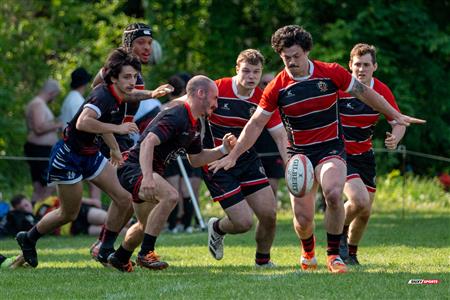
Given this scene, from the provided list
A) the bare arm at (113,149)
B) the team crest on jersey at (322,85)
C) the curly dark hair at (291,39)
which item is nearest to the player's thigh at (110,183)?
the bare arm at (113,149)

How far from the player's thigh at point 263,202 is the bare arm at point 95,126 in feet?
5.20

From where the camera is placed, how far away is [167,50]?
984 inches

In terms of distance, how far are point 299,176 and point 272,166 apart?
7.38 m

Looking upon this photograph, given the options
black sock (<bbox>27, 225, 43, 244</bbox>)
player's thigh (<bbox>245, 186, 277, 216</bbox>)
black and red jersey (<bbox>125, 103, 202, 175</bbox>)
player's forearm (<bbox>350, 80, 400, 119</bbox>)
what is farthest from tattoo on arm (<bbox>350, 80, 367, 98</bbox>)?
black sock (<bbox>27, 225, 43, 244</bbox>)

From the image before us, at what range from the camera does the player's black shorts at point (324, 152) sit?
35.8ft

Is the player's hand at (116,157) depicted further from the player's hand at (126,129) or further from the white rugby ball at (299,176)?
the white rugby ball at (299,176)

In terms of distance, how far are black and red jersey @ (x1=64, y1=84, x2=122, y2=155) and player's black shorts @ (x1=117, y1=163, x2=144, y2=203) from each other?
455 mm

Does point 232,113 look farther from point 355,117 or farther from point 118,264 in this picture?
point 118,264

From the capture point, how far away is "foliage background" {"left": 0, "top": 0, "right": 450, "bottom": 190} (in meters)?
22.5

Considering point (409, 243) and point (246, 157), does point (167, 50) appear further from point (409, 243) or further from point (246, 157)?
point (246, 157)

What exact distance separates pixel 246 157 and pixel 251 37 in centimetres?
1381

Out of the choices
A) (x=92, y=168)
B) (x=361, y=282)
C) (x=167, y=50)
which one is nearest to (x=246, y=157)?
(x=92, y=168)

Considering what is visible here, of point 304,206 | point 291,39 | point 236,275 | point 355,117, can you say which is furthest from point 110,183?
point 355,117

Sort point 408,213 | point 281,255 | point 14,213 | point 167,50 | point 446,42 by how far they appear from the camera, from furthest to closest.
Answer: point 167,50 → point 446,42 → point 408,213 → point 14,213 → point 281,255
